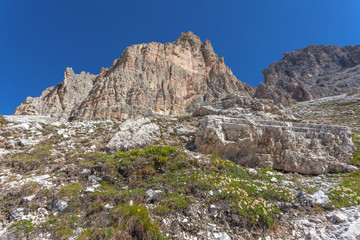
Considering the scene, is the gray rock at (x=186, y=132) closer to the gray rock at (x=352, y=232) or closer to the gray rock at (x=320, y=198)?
the gray rock at (x=320, y=198)

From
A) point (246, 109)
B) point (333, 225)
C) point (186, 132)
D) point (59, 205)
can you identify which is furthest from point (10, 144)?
point (246, 109)

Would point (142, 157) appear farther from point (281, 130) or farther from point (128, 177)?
point (281, 130)

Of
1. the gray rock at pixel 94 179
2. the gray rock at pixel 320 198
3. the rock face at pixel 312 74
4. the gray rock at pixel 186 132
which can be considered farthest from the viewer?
the rock face at pixel 312 74

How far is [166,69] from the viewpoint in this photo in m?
86.8

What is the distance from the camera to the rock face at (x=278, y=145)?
1039 centimetres

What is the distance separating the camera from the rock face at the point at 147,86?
62.8 metres

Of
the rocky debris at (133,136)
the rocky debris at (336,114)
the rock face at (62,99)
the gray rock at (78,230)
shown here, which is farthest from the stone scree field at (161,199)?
the rock face at (62,99)

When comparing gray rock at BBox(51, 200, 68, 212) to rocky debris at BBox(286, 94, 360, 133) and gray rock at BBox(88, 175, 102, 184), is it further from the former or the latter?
rocky debris at BBox(286, 94, 360, 133)

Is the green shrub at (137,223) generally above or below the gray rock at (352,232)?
above

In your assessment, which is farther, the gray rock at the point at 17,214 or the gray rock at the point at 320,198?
the gray rock at the point at 320,198

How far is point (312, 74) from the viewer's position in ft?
410

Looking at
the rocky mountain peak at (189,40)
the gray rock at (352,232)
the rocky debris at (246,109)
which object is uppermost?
the rocky mountain peak at (189,40)

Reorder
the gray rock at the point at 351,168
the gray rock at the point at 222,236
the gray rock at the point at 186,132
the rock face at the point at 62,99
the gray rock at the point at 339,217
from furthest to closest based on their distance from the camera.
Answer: the rock face at the point at 62,99 → the gray rock at the point at 186,132 → the gray rock at the point at 351,168 → the gray rock at the point at 339,217 → the gray rock at the point at 222,236

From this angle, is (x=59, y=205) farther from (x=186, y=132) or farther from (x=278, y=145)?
(x=278, y=145)
